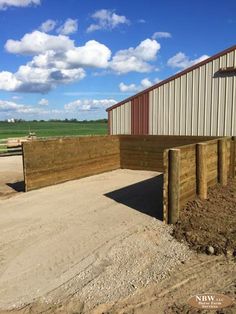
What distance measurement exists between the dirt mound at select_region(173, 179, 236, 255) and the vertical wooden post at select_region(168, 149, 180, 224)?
18cm

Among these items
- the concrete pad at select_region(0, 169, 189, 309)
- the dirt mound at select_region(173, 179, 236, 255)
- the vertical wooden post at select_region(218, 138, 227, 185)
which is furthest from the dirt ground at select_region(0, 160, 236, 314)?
the vertical wooden post at select_region(218, 138, 227, 185)

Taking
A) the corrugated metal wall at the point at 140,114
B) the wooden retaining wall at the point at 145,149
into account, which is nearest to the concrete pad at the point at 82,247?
the wooden retaining wall at the point at 145,149

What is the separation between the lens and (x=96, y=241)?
253 inches

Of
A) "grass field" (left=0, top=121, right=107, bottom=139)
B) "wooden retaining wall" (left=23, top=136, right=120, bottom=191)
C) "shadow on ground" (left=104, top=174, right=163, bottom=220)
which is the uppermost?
"wooden retaining wall" (left=23, top=136, right=120, bottom=191)

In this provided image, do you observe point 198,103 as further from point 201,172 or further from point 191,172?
point 191,172

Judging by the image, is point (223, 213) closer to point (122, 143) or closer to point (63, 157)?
point (63, 157)

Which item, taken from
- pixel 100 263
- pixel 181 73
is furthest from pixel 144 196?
pixel 181 73

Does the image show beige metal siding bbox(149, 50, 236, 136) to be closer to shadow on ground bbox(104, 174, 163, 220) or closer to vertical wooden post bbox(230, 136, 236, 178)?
vertical wooden post bbox(230, 136, 236, 178)

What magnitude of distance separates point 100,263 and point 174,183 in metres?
2.33

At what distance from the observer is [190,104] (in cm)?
1309

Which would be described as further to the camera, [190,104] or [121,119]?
[121,119]

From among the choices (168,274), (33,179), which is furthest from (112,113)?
(168,274)

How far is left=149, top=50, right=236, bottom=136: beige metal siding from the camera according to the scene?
1219 cm

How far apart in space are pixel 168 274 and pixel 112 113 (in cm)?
1086
